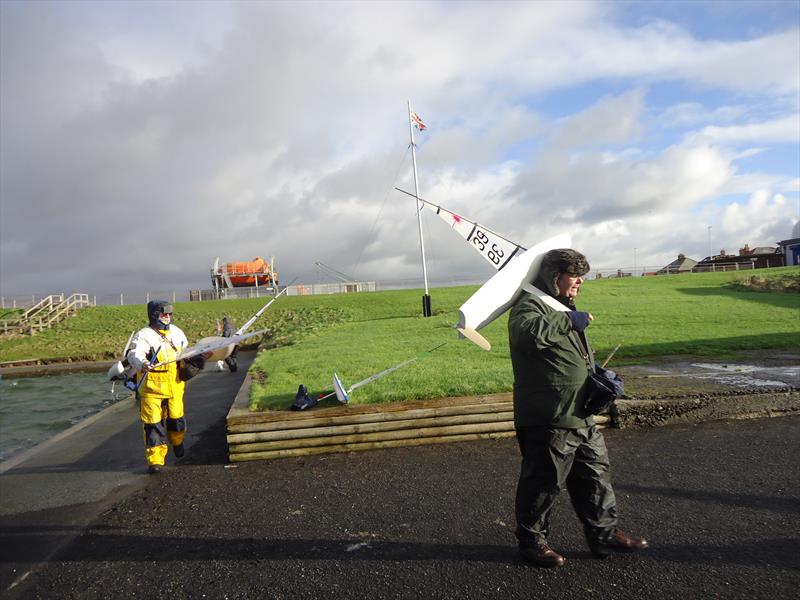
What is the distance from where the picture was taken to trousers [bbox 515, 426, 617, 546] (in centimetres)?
356

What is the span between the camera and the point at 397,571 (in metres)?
3.69

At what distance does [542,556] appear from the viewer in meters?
3.58

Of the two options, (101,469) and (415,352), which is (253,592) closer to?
(101,469)

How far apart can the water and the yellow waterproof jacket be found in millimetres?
4513

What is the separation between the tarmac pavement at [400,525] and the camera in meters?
3.52

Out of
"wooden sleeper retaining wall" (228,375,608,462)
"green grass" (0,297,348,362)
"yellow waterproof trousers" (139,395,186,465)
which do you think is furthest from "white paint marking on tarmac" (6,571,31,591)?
"green grass" (0,297,348,362)

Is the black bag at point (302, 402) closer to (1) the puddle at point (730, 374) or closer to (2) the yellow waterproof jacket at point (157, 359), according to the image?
(2) the yellow waterproof jacket at point (157, 359)

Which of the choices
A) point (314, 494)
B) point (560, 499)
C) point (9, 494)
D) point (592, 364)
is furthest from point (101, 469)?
point (592, 364)

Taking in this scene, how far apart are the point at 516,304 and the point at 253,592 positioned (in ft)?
8.43

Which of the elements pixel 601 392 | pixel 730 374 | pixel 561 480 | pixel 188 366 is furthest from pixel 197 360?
pixel 730 374

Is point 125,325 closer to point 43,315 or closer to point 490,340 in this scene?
point 43,315

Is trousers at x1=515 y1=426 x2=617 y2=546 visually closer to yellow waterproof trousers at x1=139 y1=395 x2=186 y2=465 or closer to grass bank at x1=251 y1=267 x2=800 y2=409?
grass bank at x1=251 y1=267 x2=800 y2=409

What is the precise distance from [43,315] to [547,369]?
38442 mm

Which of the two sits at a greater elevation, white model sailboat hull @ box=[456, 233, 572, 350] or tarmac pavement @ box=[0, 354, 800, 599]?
white model sailboat hull @ box=[456, 233, 572, 350]
